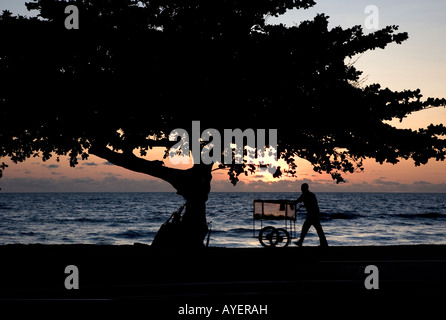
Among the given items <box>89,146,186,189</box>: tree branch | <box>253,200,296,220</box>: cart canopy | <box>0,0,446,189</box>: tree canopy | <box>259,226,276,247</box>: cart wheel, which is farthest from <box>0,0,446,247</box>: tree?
<box>259,226,276,247</box>: cart wheel

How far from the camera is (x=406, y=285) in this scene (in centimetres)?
966

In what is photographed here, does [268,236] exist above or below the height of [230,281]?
below

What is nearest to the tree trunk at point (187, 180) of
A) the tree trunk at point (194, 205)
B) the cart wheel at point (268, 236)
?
the tree trunk at point (194, 205)

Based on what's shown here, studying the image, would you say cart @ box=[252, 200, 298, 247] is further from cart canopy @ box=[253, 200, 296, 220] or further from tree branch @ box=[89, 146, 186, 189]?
tree branch @ box=[89, 146, 186, 189]

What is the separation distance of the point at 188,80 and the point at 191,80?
83 millimetres

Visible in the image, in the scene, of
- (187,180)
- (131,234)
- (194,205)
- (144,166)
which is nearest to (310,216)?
(194,205)

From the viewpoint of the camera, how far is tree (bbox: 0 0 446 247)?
13711 millimetres

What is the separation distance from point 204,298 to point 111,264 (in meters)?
4.98

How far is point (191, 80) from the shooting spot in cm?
1367

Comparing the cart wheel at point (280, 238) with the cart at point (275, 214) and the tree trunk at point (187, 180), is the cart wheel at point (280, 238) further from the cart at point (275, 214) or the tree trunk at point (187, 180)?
the tree trunk at point (187, 180)

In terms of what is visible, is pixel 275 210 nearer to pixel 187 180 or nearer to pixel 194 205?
pixel 194 205
